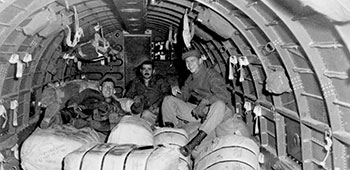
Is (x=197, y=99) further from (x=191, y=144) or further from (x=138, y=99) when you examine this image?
(x=191, y=144)

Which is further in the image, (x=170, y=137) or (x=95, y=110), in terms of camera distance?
(x=95, y=110)

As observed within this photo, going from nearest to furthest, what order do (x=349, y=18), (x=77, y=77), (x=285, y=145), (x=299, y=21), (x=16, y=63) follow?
(x=349, y=18), (x=299, y=21), (x=285, y=145), (x=16, y=63), (x=77, y=77)

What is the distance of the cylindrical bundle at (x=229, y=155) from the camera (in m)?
4.22

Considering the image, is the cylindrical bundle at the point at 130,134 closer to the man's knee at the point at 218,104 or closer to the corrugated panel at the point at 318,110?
the man's knee at the point at 218,104

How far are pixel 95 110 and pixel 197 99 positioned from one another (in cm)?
184

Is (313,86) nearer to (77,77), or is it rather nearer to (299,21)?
(299,21)

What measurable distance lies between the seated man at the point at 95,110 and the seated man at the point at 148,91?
850 mm

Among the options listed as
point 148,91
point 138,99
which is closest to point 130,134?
point 138,99

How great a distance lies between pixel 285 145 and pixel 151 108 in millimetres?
3051

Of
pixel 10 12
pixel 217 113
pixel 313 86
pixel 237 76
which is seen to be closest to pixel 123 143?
pixel 217 113

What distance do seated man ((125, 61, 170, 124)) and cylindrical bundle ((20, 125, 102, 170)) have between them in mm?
2323

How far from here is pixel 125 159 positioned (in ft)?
13.4

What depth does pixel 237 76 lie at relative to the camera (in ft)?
23.4

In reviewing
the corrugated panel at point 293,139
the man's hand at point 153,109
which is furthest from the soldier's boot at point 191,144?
the man's hand at point 153,109
